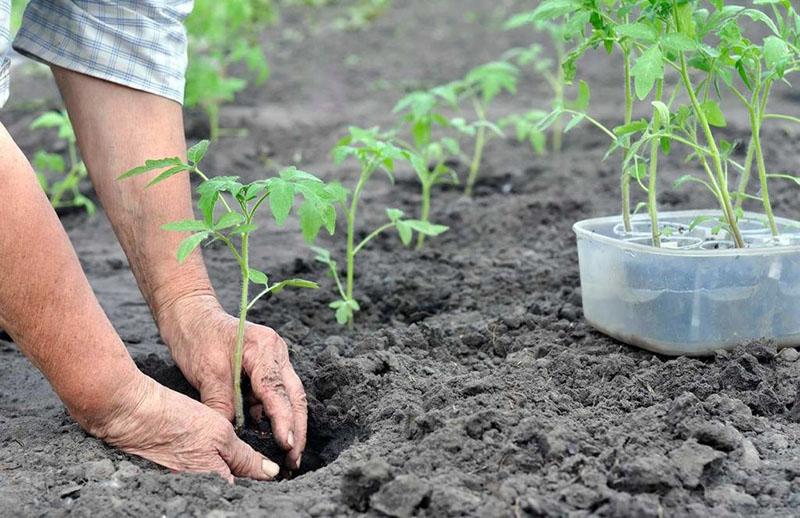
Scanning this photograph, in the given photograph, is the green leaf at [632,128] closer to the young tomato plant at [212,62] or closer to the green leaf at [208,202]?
the green leaf at [208,202]

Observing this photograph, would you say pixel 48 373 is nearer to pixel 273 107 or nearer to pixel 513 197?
pixel 513 197

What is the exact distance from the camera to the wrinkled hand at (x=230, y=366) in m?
2.29

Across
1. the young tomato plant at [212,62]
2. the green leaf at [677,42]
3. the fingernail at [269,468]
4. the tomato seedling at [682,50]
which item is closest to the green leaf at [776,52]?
the tomato seedling at [682,50]

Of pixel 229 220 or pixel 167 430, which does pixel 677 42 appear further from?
pixel 167 430

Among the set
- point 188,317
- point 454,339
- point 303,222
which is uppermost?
point 303,222

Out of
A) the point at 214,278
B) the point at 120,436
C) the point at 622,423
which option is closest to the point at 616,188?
the point at 214,278

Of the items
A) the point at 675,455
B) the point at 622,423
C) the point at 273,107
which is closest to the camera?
the point at 675,455

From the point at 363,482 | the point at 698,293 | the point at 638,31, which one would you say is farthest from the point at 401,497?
the point at 638,31

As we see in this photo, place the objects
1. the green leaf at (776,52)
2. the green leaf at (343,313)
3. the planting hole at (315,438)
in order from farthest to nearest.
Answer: the green leaf at (343,313) → the planting hole at (315,438) → the green leaf at (776,52)

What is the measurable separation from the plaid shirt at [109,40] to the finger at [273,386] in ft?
2.45

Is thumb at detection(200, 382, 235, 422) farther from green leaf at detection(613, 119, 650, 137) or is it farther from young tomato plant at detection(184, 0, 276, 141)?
young tomato plant at detection(184, 0, 276, 141)

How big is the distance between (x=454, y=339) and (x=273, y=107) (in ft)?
13.4

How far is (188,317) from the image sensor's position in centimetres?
248

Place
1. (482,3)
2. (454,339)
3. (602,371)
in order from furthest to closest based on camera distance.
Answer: (482,3) < (454,339) < (602,371)
